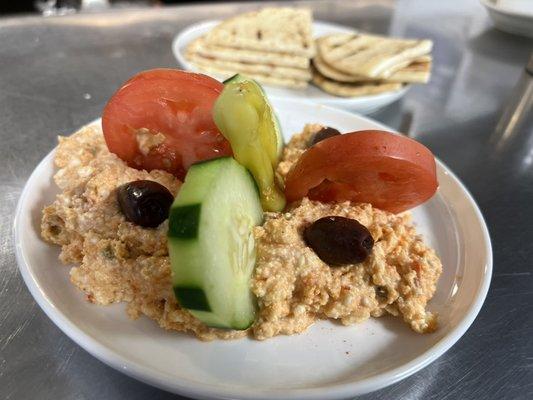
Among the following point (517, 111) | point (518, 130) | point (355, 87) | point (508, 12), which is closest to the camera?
point (355, 87)

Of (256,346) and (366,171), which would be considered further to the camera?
(366,171)

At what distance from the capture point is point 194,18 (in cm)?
334

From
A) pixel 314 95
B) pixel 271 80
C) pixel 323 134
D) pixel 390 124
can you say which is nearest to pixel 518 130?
pixel 390 124

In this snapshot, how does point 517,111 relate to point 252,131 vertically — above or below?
below

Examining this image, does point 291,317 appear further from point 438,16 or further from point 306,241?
point 438,16

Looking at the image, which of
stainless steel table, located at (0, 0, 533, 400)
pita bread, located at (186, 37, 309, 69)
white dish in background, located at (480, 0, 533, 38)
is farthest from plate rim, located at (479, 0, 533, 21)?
pita bread, located at (186, 37, 309, 69)

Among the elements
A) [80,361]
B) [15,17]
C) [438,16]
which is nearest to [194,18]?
[15,17]

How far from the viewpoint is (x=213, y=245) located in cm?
93

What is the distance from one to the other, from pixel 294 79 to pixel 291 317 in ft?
5.10

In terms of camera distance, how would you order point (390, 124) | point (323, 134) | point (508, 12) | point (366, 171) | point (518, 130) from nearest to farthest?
point (366, 171)
point (323, 134)
point (390, 124)
point (518, 130)
point (508, 12)

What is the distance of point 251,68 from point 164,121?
47.4 inches

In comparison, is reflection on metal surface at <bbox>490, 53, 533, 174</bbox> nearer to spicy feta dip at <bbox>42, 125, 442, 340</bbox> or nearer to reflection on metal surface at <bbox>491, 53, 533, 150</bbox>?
reflection on metal surface at <bbox>491, 53, 533, 150</bbox>

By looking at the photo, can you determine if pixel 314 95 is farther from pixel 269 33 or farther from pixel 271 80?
pixel 269 33

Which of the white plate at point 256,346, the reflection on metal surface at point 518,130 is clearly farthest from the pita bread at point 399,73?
the white plate at point 256,346
